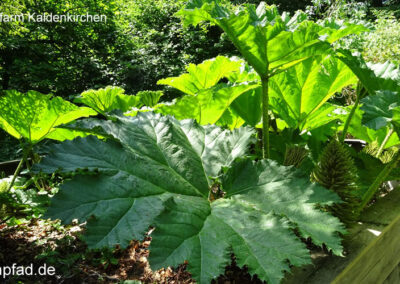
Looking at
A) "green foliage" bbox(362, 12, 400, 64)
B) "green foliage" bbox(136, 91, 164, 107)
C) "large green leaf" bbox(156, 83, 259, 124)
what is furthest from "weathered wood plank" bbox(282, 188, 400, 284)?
"green foliage" bbox(362, 12, 400, 64)

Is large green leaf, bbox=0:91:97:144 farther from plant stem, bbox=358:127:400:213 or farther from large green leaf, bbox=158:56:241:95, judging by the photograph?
plant stem, bbox=358:127:400:213

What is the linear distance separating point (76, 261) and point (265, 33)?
3.58ft

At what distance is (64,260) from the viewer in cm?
115

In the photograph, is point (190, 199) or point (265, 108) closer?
point (190, 199)

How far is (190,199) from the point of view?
2.67 feet

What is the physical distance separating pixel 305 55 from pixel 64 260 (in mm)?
1181

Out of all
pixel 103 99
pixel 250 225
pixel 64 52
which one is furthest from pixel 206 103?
pixel 64 52

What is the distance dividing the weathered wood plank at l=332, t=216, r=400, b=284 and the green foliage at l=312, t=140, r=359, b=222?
131mm

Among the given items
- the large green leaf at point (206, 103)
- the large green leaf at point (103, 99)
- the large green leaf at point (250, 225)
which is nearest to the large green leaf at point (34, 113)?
the large green leaf at point (206, 103)

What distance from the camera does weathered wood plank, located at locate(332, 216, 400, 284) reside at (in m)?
0.87

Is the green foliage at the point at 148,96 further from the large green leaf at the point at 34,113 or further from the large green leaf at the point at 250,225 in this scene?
the large green leaf at the point at 250,225

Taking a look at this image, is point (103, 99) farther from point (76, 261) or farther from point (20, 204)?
point (76, 261)

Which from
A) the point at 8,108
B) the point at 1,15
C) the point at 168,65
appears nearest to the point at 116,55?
the point at 168,65

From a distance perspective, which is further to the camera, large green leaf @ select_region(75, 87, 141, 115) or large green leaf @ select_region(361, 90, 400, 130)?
large green leaf @ select_region(75, 87, 141, 115)
